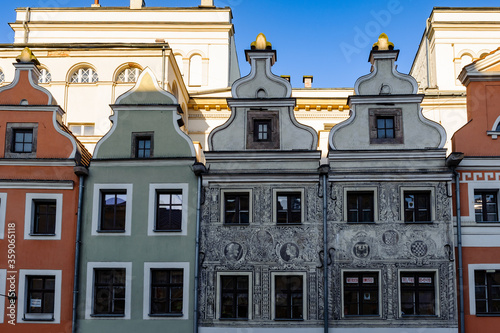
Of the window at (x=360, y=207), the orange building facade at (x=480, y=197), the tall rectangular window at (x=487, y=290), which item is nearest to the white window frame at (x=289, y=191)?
the window at (x=360, y=207)

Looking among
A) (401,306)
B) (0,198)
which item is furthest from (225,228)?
(0,198)

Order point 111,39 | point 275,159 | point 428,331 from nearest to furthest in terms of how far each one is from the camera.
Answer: point 428,331 < point 275,159 < point 111,39

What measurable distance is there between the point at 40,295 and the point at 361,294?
10936mm

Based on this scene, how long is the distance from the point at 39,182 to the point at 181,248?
5.56m

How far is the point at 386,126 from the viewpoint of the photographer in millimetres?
24234

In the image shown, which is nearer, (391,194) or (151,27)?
(391,194)

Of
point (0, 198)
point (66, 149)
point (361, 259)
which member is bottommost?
point (361, 259)

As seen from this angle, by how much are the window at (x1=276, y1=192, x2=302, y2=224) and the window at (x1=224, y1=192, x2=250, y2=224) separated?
1.07 meters

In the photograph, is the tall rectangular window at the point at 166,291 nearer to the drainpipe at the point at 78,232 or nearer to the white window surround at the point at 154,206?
the white window surround at the point at 154,206

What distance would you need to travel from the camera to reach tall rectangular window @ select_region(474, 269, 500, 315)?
22641 mm

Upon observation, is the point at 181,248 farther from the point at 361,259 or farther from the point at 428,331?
the point at 428,331

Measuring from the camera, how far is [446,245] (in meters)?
22.8

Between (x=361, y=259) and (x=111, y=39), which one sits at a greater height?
(x=111, y=39)

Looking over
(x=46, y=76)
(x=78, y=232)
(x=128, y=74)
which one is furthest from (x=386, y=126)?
(x=46, y=76)
